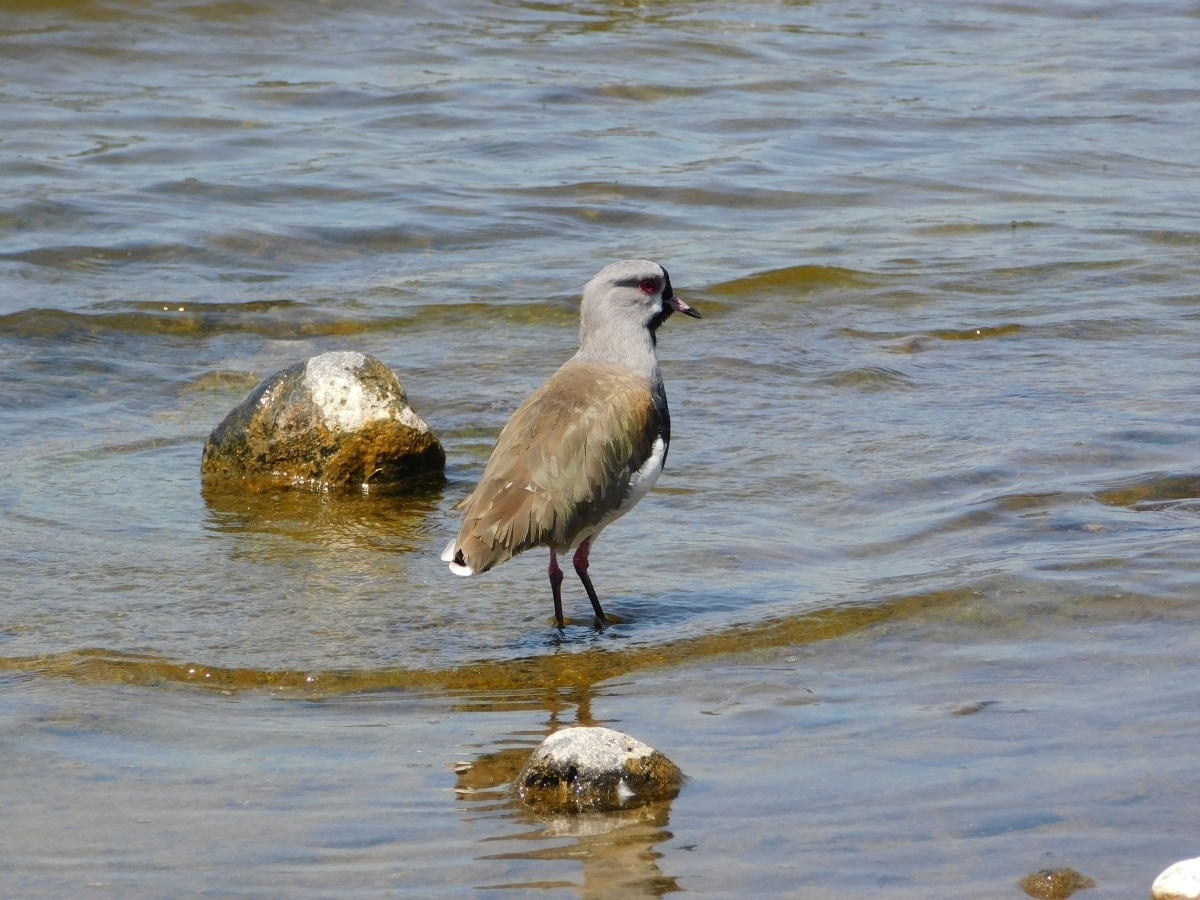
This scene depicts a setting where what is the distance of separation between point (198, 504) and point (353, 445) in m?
0.86

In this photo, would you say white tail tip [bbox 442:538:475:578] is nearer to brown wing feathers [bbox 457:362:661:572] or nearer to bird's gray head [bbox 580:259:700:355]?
brown wing feathers [bbox 457:362:661:572]

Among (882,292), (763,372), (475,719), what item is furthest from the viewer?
(882,292)

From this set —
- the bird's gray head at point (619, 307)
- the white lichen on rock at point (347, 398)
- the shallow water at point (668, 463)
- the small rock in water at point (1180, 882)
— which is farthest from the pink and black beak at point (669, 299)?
the small rock in water at point (1180, 882)

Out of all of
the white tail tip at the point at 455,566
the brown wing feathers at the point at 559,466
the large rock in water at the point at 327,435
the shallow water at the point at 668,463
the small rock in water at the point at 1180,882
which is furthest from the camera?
the large rock in water at the point at 327,435

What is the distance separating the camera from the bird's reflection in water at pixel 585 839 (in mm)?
4348

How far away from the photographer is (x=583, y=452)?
6809 millimetres

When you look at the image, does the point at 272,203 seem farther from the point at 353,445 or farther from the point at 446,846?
the point at 446,846

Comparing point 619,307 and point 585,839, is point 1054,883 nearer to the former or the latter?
point 585,839

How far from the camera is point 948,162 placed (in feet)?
52.4

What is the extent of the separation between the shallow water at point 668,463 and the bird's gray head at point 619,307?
1.04 meters

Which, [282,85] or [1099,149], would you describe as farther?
[282,85]

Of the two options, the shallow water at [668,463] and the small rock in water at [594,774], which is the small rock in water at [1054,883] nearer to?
the shallow water at [668,463]

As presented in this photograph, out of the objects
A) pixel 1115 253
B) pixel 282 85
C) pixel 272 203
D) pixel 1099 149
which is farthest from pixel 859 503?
pixel 282 85

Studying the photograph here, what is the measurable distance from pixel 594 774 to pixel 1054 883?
1.34m
